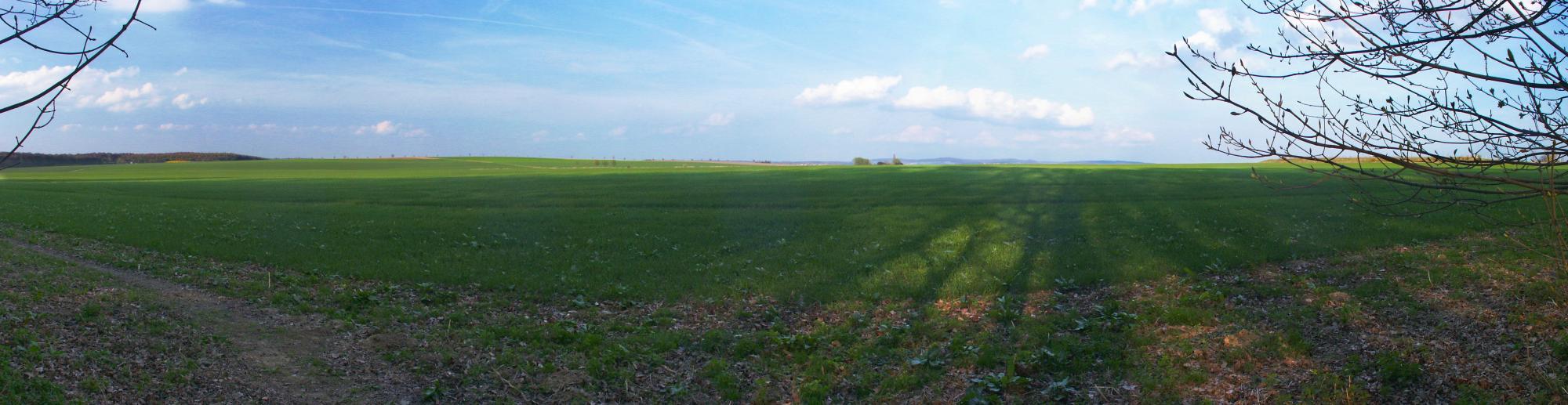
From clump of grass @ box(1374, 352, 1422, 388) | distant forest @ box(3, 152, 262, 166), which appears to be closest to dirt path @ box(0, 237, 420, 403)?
clump of grass @ box(1374, 352, 1422, 388)

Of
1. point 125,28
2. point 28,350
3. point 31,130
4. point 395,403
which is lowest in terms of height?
point 395,403

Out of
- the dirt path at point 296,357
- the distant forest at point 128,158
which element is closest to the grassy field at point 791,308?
the dirt path at point 296,357

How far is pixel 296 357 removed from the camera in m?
9.61

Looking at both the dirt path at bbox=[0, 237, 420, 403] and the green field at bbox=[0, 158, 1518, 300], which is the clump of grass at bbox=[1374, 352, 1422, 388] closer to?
the green field at bbox=[0, 158, 1518, 300]

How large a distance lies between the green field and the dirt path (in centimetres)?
327

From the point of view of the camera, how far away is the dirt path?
8633 millimetres

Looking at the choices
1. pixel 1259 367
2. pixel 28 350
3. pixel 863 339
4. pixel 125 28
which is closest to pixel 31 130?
pixel 125 28

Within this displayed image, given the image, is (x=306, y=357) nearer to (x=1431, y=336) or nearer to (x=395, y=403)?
(x=395, y=403)

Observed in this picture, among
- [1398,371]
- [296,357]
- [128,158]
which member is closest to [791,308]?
[296,357]

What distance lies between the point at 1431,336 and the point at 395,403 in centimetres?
1176

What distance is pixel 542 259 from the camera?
54.1ft

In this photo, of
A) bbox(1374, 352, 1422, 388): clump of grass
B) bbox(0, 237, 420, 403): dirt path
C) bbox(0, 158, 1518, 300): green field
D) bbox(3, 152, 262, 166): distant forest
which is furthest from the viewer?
bbox(3, 152, 262, 166): distant forest

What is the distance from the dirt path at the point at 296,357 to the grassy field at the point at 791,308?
51 millimetres

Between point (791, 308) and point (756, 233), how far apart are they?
7.45 meters
